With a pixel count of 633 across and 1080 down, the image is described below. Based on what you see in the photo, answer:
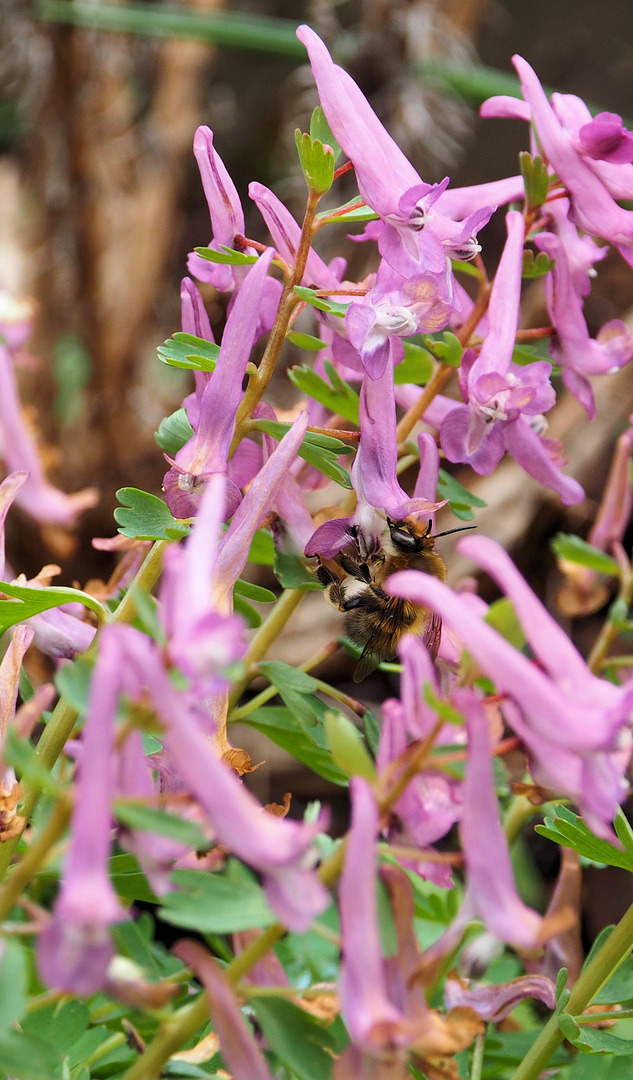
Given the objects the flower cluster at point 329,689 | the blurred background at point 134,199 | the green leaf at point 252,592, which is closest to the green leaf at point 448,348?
the flower cluster at point 329,689

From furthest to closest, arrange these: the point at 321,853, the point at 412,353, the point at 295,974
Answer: the point at 295,974 → the point at 412,353 → the point at 321,853

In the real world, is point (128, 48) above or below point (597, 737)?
above

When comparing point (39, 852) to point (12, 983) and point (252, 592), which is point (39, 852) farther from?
point (252, 592)

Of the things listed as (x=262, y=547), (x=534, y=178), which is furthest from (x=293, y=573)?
(x=534, y=178)

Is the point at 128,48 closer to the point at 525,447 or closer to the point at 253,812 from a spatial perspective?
the point at 525,447

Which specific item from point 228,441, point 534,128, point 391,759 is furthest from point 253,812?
point 534,128

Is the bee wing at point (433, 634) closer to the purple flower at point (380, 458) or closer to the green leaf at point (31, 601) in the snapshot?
the purple flower at point (380, 458)

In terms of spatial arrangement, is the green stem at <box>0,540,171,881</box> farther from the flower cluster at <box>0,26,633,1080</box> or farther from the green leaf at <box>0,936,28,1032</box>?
the green leaf at <box>0,936,28,1032</box>
